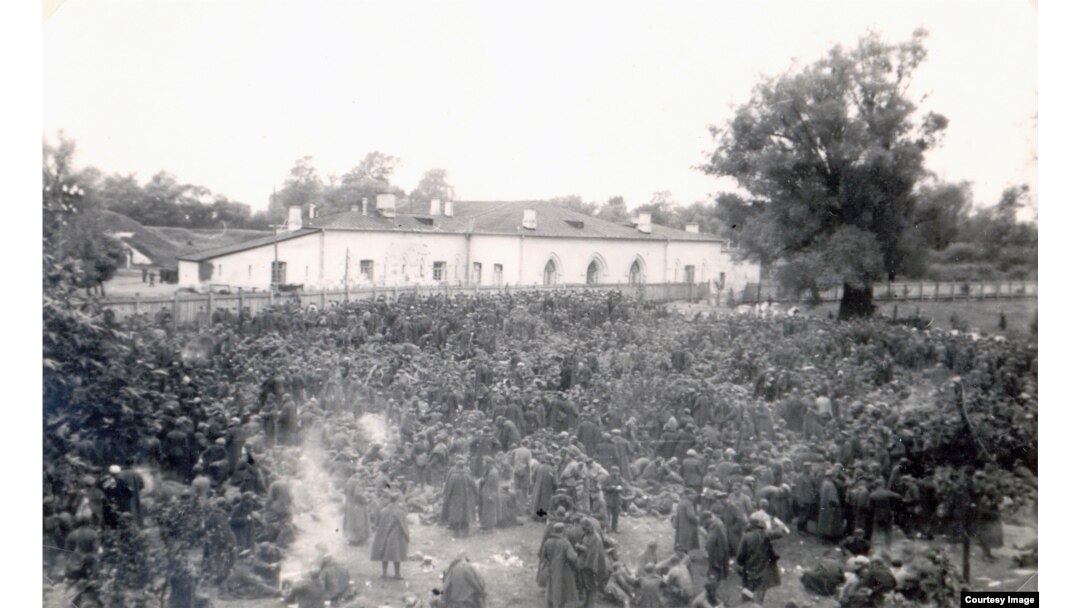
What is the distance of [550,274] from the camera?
9.05 metres

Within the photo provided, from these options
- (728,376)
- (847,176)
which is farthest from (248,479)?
(847,176)

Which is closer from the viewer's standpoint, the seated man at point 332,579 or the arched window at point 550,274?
the seated man at point 332,579

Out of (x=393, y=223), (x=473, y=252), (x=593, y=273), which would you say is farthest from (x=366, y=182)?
(x=593, y=273)

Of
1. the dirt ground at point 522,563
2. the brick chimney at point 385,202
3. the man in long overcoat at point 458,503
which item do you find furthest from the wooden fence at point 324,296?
the dirt ground at point 522,563

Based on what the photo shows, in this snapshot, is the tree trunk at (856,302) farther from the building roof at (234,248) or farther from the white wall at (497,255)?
the building roof at (234,248)

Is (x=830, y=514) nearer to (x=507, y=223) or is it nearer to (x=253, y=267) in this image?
(x=507, y=223)

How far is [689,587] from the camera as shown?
256 inches

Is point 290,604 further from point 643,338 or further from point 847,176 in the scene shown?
point 847,176

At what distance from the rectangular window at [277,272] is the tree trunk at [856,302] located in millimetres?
6681

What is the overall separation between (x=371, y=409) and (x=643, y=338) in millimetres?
3439

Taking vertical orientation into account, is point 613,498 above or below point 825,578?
above

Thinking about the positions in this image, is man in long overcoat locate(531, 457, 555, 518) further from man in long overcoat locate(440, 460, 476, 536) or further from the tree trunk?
the tree trunk

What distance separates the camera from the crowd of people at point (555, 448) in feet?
21.2

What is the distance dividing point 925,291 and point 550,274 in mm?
4571
